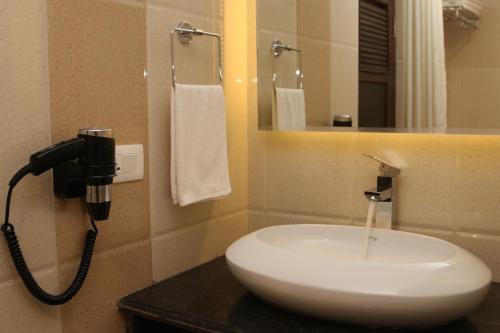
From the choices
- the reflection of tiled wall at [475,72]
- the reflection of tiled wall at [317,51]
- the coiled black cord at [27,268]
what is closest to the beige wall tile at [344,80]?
the reflection of tiled wall at [317,51]

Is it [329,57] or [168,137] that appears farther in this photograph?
[329,57]

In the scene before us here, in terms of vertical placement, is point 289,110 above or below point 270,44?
below

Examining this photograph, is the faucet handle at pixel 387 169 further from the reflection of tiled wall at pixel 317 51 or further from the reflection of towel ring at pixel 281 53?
the reflection of towel ring at pixel 281 53

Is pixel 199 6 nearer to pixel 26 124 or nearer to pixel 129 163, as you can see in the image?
pixel 129 163

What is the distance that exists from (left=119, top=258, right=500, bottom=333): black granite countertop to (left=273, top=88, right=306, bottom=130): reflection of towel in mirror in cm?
47

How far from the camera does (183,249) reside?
136 cm

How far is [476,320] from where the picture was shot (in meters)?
1.04

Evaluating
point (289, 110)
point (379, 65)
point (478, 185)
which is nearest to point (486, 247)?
point (478, 185)

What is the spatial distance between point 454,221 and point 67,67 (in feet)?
3.11

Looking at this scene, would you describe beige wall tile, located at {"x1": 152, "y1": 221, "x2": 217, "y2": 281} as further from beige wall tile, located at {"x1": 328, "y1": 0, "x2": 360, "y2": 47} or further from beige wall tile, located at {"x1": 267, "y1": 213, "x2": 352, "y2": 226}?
beige wall tile, located at {"x1": 328, "y1": 0, "x2": 360, "y2": 47}

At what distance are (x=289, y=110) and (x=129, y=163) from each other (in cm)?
53

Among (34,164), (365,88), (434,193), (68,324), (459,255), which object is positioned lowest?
(68,324)

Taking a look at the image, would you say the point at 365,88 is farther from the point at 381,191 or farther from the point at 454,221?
the point at 454,221

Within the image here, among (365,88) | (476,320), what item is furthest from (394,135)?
(476,320)
